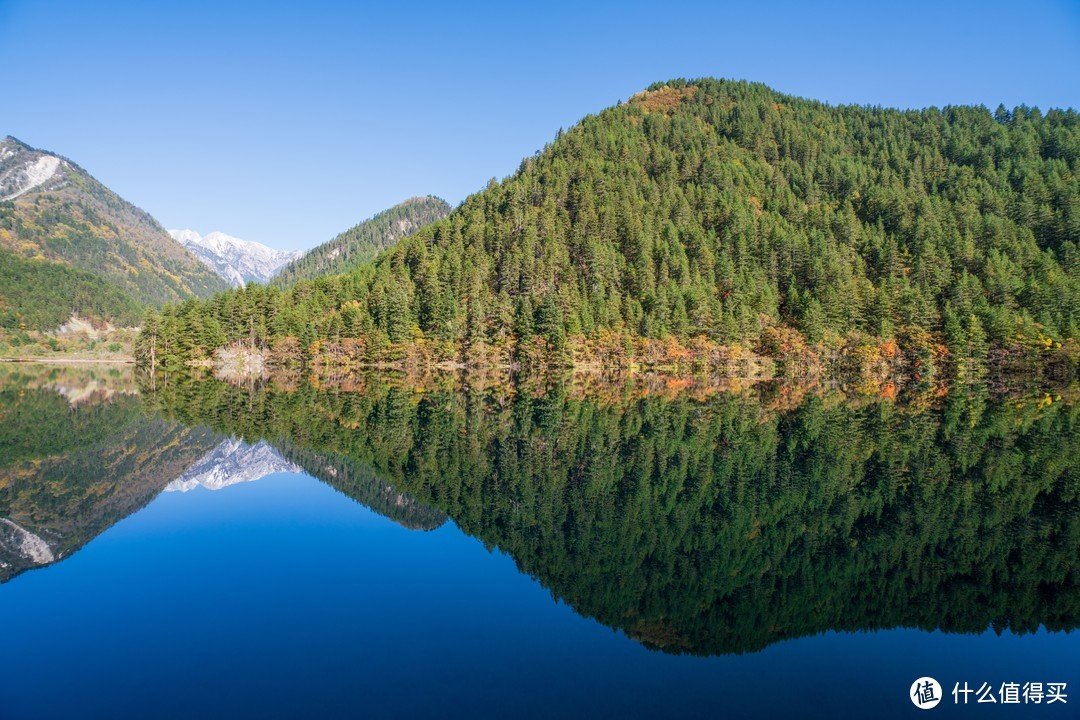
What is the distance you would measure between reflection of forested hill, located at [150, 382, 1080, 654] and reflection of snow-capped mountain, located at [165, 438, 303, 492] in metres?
2.69

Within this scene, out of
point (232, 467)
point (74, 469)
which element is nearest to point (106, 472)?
point (74, 469)

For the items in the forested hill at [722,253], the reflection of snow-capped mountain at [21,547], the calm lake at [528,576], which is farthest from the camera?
the forested hill at [722,253]

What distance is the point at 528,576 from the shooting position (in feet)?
51.6

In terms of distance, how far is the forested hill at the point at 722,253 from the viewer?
106m

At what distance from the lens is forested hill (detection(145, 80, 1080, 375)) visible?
106m

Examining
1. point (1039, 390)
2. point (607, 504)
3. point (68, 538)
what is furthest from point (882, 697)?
point (1039, 390)

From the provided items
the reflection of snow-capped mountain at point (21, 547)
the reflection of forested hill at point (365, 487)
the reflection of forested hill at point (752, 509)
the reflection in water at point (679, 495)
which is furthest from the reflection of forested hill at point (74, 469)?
the reflection of forested hill at point (365, 487)

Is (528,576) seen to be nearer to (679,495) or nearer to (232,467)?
(679,495)

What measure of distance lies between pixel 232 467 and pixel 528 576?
1780 centimetres

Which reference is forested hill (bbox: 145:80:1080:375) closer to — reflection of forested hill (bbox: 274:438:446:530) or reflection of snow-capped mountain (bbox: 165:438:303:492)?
reflection of snow-capped mountain (bbox: 165:438:303:492)

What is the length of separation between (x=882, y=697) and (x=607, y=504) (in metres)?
11.7

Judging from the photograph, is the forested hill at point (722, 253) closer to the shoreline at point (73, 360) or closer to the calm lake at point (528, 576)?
the shoreline at point (73, 360)

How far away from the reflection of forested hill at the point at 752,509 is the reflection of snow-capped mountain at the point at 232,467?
2692mm

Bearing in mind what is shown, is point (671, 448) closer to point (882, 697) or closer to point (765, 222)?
point (882, 697)
